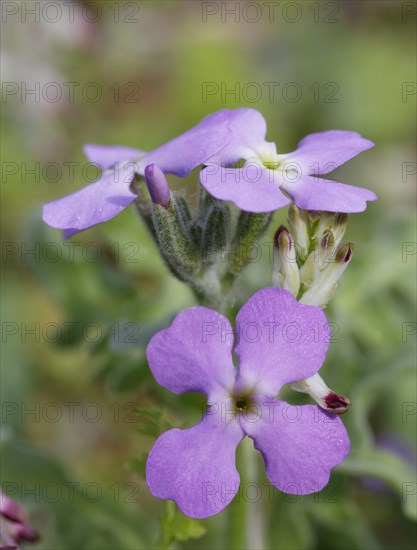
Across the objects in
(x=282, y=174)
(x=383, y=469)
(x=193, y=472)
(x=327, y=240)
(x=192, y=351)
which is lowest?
(x=383, y=469)

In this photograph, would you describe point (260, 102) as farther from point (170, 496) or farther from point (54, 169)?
point (170, 496)

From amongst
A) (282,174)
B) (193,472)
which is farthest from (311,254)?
(193,472)

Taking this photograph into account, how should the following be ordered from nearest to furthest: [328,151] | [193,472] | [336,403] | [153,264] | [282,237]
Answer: [193,472] < [336,403] < [282,237] < [328,151] < [153,264]

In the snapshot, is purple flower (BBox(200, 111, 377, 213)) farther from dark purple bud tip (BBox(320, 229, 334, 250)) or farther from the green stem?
the green stem

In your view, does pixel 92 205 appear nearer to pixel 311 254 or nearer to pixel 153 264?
pixel 311 254

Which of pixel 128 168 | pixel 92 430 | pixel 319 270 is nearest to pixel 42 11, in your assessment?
pixel 92 430

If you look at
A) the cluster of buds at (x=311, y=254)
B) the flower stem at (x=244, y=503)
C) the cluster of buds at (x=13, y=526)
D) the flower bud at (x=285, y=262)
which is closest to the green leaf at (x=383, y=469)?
the flower stem at (x=244, y=503)

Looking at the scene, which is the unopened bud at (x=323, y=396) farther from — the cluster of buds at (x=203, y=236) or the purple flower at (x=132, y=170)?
the purple flower at (x=132, y=170)
